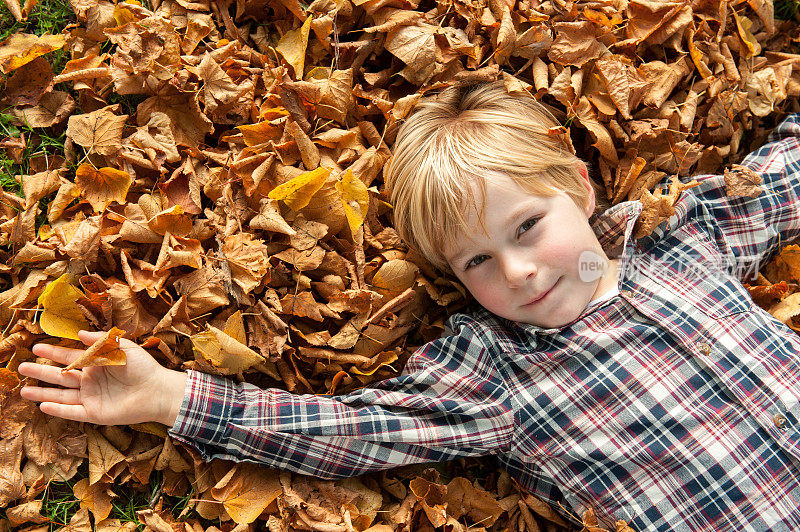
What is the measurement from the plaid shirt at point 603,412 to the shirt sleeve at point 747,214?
0.19m

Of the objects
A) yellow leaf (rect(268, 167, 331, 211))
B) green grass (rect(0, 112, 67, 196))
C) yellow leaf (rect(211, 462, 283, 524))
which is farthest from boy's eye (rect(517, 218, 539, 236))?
green grass (rect(0, 112, 67, 196))

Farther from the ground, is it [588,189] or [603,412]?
[588,189]

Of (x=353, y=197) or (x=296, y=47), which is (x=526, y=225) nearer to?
(x=353, y=197)

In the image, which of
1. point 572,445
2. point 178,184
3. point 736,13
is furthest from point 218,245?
point 736,13

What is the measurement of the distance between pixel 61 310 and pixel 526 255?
1.16m

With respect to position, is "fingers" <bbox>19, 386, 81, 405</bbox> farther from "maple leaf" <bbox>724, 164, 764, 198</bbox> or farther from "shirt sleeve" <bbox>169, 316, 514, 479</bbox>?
"maple leaf" <bbox>724, 164, 764, 198</bbox>

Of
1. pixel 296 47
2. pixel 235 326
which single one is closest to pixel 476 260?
pixel 235 326

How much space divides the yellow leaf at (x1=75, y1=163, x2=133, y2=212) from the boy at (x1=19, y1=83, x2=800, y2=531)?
38 centimetres

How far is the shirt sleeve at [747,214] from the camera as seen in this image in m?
1.91

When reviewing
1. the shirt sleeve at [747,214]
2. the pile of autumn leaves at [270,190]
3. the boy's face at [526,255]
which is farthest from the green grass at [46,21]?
the shirt sleeve at [747,214]

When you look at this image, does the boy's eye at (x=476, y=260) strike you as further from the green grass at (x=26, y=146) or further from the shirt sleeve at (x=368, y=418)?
the green grass at (x=26, y=146)

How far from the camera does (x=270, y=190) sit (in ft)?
5.37

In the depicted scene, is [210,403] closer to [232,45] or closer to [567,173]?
[232,45]

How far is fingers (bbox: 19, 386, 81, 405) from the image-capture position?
1.48 metres
